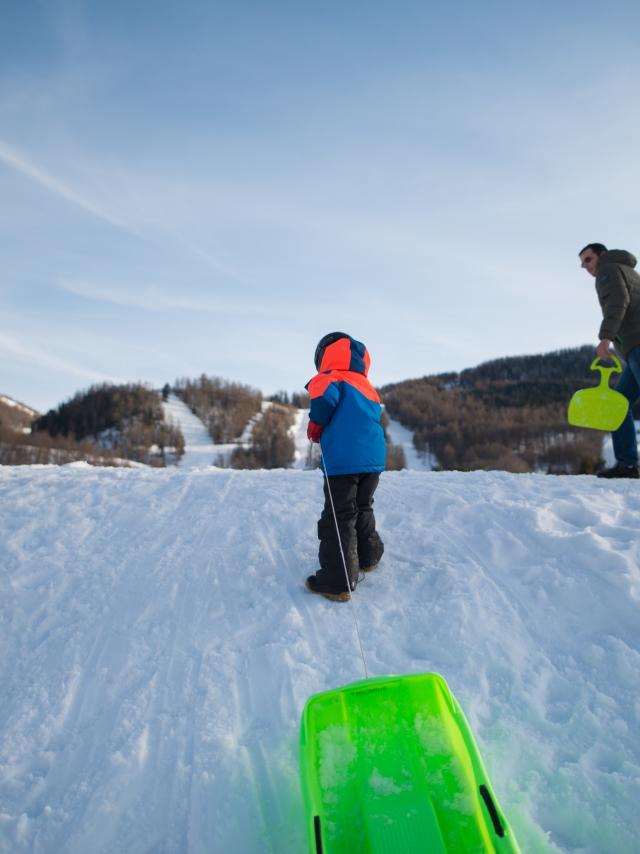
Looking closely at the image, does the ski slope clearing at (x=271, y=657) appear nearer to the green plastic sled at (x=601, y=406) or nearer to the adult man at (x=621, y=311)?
the green plastic sled at (x=601, y=406)

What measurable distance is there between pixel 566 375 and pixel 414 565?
16166cm

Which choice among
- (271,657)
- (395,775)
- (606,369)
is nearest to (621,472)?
(606,369)

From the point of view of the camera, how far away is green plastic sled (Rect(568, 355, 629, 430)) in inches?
201

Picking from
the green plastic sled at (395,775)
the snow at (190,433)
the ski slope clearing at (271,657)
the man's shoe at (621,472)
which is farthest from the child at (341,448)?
the snow at (190,433)

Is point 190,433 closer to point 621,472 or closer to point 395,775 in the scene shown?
point 621,472

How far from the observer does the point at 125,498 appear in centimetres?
560

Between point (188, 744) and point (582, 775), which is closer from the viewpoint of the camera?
point (582, 775)

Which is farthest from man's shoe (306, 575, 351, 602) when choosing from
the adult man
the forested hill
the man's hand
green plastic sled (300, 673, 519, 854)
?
the forested hill

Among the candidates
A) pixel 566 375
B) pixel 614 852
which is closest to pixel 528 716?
pixel 614 852

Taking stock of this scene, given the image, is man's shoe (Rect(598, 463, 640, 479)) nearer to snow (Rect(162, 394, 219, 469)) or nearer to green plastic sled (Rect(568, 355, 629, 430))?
green plastic sled (Rect(568, 355, 629, 430))

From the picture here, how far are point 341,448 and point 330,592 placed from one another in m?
1.11

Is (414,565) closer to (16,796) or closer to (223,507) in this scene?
(223,507)

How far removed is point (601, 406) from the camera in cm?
521

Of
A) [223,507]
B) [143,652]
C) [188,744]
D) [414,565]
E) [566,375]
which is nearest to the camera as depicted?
[188,744]
